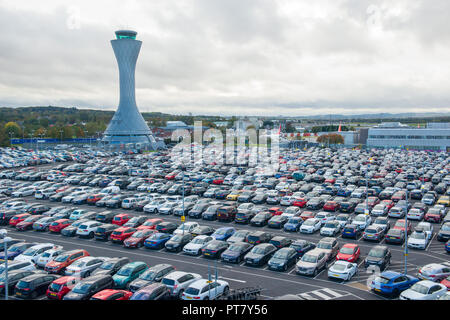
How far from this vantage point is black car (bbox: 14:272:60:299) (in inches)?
633

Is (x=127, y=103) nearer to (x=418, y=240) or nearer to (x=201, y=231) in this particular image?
(x=201, y=231)

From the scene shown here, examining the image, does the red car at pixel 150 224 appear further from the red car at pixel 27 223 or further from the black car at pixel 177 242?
the red car at pixel 27 223

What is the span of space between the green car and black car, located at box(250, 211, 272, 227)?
1184 cm

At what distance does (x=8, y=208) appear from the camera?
106ft

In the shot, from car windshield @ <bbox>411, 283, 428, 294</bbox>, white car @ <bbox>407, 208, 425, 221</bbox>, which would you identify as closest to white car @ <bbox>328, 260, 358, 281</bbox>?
car windshield @ <bbox>411, 283, 428, 294</bbox>

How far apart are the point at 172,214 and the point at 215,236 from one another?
29.5 feet

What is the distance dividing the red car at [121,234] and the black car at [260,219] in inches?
362

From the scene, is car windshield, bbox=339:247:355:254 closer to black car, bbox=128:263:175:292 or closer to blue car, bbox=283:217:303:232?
blue car, bbox=283:217:303:232

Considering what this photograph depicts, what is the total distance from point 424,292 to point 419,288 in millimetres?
271

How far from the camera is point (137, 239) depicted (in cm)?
2356

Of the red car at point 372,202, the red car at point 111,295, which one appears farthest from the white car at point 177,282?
the red car at point 372,202
